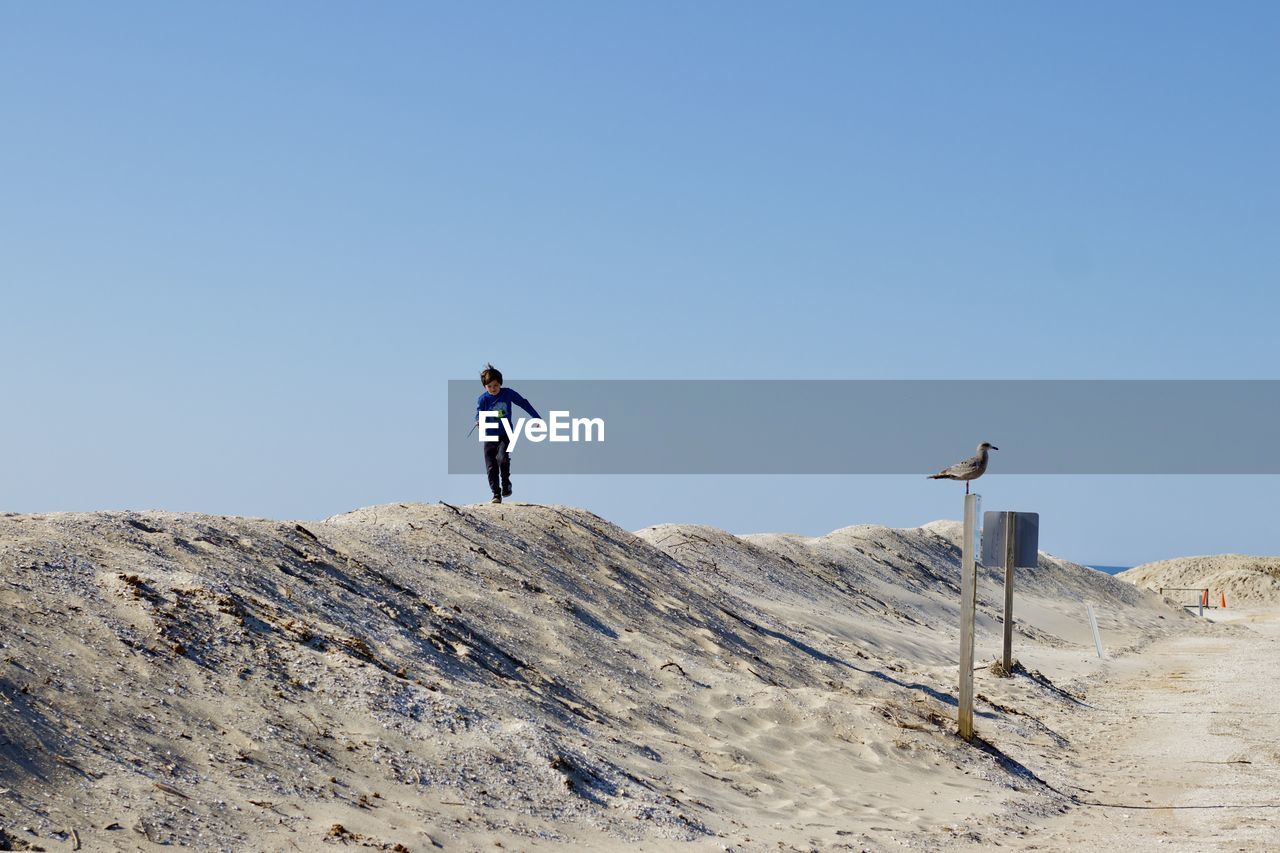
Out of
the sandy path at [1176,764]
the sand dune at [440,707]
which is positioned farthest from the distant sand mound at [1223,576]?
the sand dune at [440,707]

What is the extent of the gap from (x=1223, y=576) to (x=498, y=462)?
1737 inches

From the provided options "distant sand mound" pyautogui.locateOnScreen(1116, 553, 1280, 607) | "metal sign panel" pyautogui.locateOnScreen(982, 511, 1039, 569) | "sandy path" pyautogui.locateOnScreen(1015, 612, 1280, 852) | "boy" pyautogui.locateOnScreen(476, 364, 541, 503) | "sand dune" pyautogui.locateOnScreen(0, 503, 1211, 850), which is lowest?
"distant sand mound" pyautogui.locateOnScreen(1116, 553, 1280, 607)

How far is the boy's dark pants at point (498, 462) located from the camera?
53.3 feet

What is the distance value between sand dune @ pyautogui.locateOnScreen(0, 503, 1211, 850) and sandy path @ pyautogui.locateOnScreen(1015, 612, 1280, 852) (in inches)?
18.5

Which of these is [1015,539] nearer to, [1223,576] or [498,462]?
[498,462]

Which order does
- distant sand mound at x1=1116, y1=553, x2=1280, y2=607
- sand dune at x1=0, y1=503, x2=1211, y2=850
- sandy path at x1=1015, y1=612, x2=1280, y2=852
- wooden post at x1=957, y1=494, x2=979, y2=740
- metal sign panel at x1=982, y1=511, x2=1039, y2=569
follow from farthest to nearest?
1. distant sand mound at x1=1116, y1=553, x2=1280, y2=607
2. metal sign panel at x1=982, y1=511, x2=1039, y2=569
3. wooden post at x1=957, y1=494, x2=979, y2=740
4. sandy path at x1=1015, y1=612, x2=1280, y2=852
5. sand dune at x1=0, y1=503, x2=1211, y2=850

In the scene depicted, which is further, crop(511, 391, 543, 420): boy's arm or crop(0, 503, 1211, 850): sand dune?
crop(511, 391, 543, 420): boy's arm

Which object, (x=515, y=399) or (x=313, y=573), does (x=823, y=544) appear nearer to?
(x=515, y=399)

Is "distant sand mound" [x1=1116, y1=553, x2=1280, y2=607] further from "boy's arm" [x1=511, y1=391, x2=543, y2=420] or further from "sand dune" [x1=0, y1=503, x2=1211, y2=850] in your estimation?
"boy's arm" [x1=511, y1=391, x2=543, y2=420]

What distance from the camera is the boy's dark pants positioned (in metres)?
16.2

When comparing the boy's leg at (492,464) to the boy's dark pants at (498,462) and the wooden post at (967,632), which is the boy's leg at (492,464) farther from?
the wooden post at (967,632)

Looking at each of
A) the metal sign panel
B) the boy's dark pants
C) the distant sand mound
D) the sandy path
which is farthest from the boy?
the distant sand mound

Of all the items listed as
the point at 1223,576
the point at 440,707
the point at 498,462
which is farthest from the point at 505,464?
the point at 1223,576

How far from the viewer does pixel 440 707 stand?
8523mm
